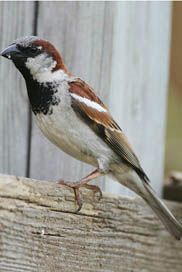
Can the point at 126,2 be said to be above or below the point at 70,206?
above

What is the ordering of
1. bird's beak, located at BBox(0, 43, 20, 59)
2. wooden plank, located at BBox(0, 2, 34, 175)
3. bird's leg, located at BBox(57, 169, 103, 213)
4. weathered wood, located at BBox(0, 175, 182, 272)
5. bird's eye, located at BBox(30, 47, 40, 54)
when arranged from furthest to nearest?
1. wooden plank, located at BBox(0, 2, 34, 175)
2. bird's eye, located at BBox(30, 47, 40, 54)
3. bird's beak, located at BBox(0, 43, 20, 59)
4. bird's leg, located at BBox(57, 169, 103, 213)
5. weathered wood, located at BBox(0, 175, 182, 272)

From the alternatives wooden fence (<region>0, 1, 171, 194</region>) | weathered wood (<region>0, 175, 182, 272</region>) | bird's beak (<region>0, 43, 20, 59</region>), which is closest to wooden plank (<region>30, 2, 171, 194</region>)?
wooden fence (<region>0, 1, 171, 194</region>)

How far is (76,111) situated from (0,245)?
826 millimetres

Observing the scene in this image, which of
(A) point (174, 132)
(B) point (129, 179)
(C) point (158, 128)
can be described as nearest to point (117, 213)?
(B) point (129, 179)

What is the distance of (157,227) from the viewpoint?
109 inches

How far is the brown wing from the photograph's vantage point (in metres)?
2.88

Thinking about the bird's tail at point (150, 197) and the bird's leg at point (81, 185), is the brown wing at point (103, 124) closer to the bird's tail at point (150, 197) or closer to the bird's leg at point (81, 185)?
the bird's tail at point (150, 197)

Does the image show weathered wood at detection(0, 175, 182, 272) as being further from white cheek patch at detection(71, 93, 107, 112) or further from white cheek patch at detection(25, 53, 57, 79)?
white cheek patch at detection(25, 53, 57, 79)

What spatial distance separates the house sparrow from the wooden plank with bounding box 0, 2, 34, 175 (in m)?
0.10

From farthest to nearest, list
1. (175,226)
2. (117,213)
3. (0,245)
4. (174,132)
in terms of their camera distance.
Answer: (174,132) → (175,226) → (117,213) → (0,245)

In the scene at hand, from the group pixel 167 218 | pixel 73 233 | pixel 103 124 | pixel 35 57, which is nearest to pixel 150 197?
pixel 167 218

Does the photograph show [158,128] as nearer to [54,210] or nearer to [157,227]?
[157,227]

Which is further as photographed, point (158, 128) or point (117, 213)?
point (158, 128)

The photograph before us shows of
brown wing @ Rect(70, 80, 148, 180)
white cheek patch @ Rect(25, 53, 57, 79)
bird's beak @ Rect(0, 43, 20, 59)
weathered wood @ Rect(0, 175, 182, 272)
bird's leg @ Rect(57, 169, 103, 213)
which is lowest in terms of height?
weathered wood @ Rect(0, 175, 182, 272)
